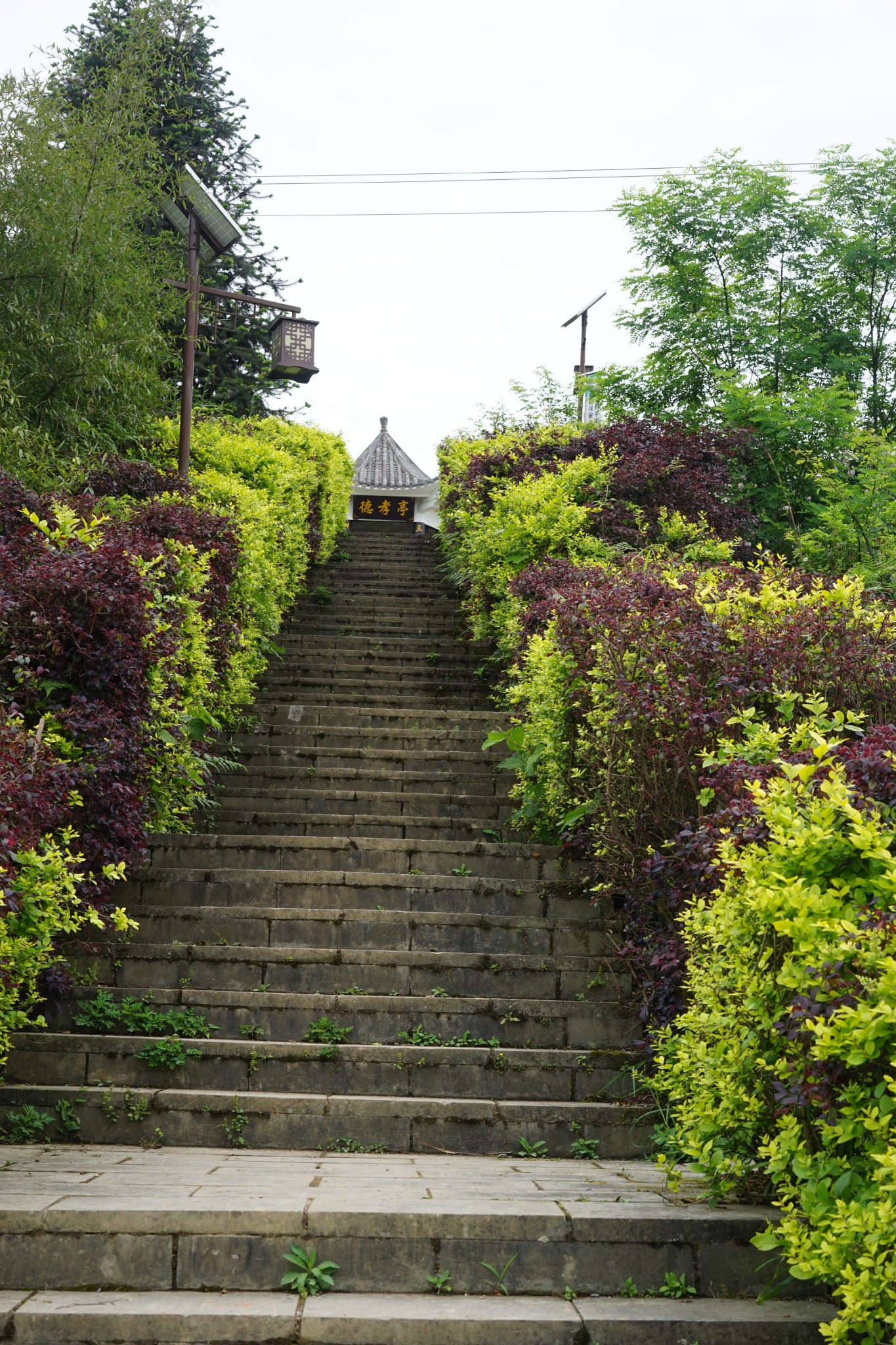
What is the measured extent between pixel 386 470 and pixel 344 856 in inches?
1039

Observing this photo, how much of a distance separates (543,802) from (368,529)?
556 inches

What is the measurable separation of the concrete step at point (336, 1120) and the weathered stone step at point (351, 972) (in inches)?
31.9

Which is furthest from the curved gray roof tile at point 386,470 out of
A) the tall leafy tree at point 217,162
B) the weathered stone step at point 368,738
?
the weathered stone step at point 368,738

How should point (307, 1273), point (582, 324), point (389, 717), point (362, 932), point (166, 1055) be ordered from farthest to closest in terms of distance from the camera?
point (582, 324) → point (389, 717) → point (362, 932) → point (166, 1055) → point (307, 1273)

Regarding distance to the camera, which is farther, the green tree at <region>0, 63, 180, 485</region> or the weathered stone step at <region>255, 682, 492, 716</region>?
the weathered stone step at <region>255, 682, 492, 716</region>

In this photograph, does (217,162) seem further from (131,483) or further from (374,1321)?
(374,1321)

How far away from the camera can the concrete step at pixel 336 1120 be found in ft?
15.3

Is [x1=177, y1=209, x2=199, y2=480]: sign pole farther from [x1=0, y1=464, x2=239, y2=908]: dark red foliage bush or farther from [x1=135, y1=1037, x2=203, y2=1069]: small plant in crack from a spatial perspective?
[x1=135, y1=1037, x2=203, y2=1069]: small plant in crack

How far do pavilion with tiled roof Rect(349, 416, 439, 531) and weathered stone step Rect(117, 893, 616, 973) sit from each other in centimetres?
2406

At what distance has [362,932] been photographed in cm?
590

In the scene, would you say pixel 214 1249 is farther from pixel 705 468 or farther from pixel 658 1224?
pixel 705 468

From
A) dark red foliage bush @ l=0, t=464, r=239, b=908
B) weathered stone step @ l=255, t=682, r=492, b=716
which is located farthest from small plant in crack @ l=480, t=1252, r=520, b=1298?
weathered stone step @ l=255, t=682, r=492, b=716

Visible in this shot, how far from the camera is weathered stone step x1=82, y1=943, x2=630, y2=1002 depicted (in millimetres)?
5539

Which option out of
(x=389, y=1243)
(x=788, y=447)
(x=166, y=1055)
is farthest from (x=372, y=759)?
(x=788, y=447)
